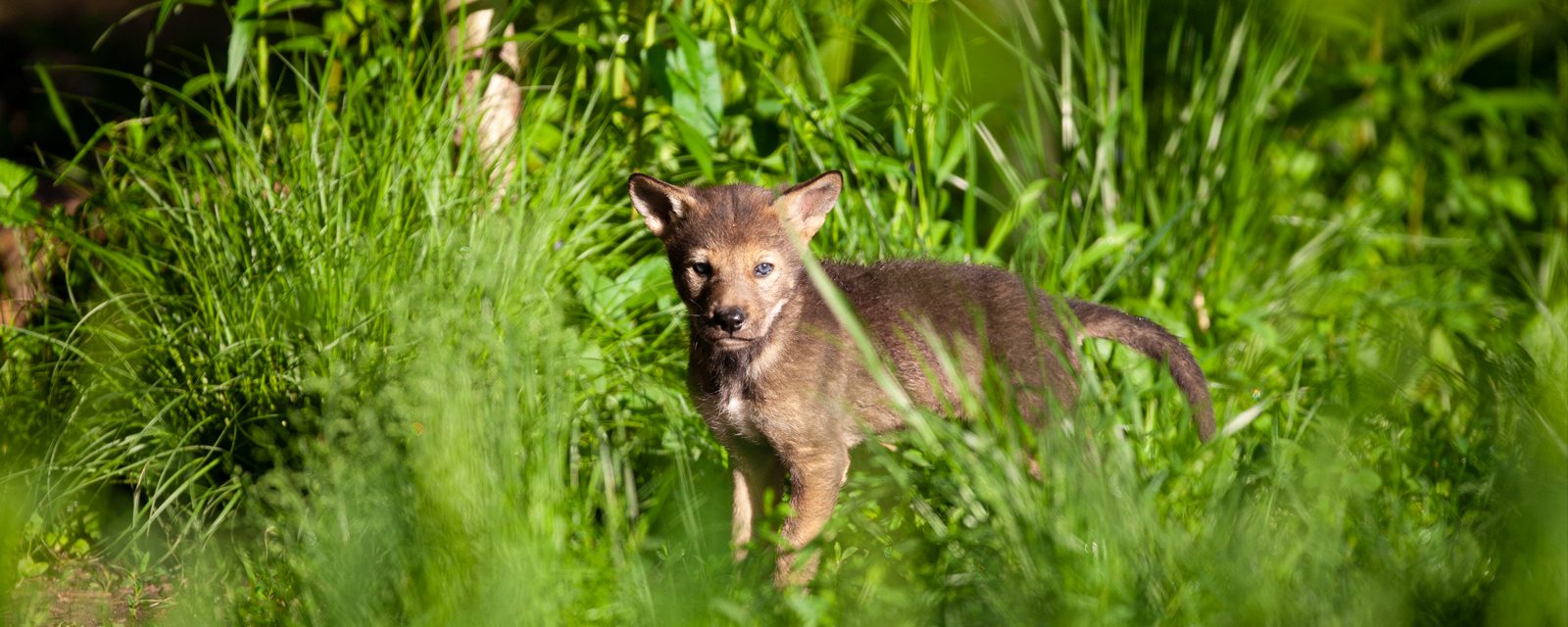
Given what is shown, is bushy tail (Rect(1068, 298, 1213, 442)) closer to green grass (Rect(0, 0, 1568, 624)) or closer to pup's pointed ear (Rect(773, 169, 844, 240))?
green grass (Rect(0, 0, 1568, 624))

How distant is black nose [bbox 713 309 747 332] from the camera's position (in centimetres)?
363

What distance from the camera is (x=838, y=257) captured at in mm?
4629

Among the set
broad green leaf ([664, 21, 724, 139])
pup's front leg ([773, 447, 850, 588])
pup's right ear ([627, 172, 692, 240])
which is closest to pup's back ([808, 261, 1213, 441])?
pup's front leg ([773, 447, 850, 588])

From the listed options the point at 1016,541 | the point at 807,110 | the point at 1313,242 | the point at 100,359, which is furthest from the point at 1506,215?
the point at 100,359

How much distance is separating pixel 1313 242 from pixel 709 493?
272cm

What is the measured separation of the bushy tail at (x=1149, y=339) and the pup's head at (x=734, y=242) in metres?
0.82

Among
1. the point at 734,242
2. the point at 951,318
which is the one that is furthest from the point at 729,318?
the point at 951,318

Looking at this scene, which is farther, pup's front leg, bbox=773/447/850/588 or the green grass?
pup's front leg, bbox=773/447/850/588

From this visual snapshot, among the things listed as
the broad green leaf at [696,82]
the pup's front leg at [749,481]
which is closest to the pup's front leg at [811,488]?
the pup's front leg at [749,481]

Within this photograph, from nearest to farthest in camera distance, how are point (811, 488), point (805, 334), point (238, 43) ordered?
point (811, 488) < point (805, 334) < point (238, 43)

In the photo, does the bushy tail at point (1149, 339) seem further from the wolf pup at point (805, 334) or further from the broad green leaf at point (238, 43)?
the broad green leaf at point (238, 43)

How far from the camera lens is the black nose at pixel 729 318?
3.63m

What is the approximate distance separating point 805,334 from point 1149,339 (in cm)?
97

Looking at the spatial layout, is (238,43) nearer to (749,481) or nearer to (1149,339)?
(749,481)
